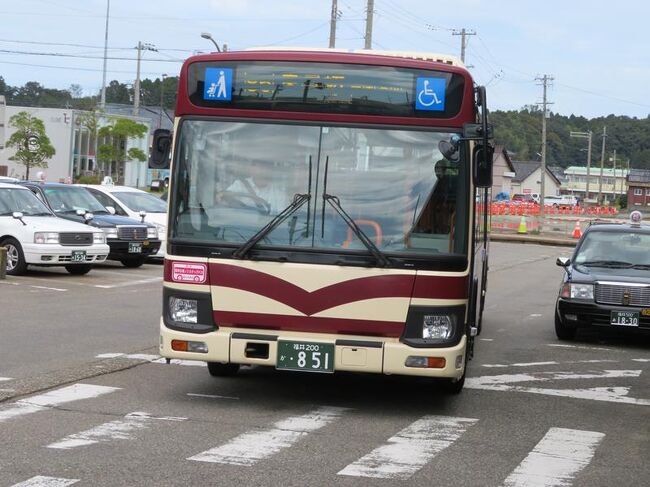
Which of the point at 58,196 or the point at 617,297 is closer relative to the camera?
the point at 617,297

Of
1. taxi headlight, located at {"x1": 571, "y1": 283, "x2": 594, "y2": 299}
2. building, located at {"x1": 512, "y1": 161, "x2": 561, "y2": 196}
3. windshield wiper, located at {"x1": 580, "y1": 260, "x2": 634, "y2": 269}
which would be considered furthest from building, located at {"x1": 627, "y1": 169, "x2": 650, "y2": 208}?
taxi headlight, located at {"x1": 571, "y1": 283, "x2": 594, "y2": 299}

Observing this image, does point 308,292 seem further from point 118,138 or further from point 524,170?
point 524,170

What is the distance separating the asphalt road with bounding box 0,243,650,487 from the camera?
6.90 metres

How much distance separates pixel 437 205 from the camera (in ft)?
28.9

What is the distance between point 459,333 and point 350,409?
3.83 feet

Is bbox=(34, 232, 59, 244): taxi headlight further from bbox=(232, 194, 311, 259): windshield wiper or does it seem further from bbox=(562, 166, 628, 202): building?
bbox=(562, 166, 628, 202): building

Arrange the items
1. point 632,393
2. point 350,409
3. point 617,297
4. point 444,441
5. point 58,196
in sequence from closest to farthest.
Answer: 1. point 444,441
2. point 350,409
3. point 632,393
4. point 617,297
5. point 58,196

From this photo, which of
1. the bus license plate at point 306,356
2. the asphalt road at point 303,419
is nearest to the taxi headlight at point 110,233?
the asphalt road at point 303,419

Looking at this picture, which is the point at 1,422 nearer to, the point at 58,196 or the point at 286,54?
the point at 286,54

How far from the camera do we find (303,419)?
8.72 m

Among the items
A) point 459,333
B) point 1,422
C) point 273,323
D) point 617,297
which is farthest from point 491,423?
point 617,297

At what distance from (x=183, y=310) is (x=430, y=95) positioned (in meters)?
2.61

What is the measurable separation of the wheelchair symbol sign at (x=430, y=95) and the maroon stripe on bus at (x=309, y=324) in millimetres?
1729

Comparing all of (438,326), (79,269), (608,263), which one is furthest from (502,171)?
(438,326)
